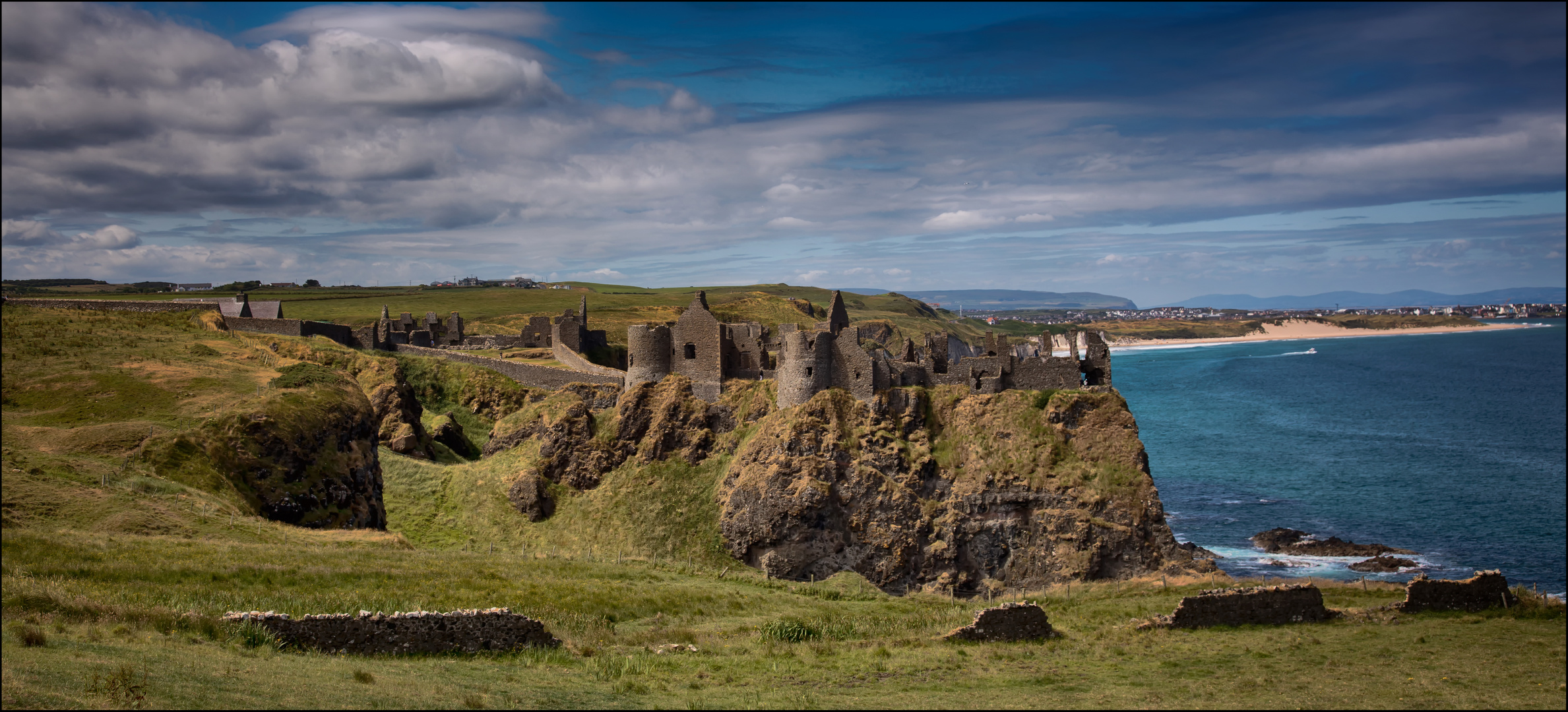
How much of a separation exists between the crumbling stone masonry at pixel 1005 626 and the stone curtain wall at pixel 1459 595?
10.5 m

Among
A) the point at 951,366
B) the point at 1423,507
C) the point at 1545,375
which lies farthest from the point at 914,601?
the point at 1545,375

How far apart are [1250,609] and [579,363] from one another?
162 ft

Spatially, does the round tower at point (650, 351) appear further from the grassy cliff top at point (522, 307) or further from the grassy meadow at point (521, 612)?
the grassy cliff top at point (522, 307)

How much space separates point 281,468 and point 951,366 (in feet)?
108

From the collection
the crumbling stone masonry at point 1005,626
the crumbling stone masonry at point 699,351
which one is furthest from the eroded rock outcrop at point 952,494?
the crumbling stone masonry at point 1005,626

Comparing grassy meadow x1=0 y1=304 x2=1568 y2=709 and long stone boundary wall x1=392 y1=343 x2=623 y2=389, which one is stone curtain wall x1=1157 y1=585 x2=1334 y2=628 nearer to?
grassy meadow x1=0 y1=304 x2=1568 y2=709

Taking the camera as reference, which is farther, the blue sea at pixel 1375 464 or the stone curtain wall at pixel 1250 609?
the blue sea at pixel 1375 464

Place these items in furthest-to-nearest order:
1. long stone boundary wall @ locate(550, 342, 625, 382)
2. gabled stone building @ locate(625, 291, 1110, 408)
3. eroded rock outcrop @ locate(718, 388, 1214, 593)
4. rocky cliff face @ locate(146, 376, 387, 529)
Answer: long stone boundary wall @ locate(550, 342, 625, 382)
gabled stone building @ locate(625, 291, 1110, 408)
eroded rock outcrop @ locate(718, 388, 1214, 593)
rocky cliff face @ locate(146, 376, 387, 529)

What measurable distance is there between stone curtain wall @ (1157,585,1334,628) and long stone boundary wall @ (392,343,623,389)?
1563 inches

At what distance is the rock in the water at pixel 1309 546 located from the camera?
56006mm

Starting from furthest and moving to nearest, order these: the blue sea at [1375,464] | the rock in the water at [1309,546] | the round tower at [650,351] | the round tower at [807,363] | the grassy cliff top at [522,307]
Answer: the grassy cliff top at [522,307] < the blue sea at [1375,464] < the rock in the water at [1309,546] < the round tower at [650,351] < the round tower at [807,363]

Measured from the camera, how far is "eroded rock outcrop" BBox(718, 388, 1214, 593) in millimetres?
40406

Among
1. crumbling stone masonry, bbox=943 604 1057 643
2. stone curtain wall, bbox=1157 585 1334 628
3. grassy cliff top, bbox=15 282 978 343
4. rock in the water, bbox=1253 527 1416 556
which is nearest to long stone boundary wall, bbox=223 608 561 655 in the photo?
crumbling stone masonry, bbox=943 604 1057 643

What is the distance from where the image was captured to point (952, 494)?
43.5 metres
